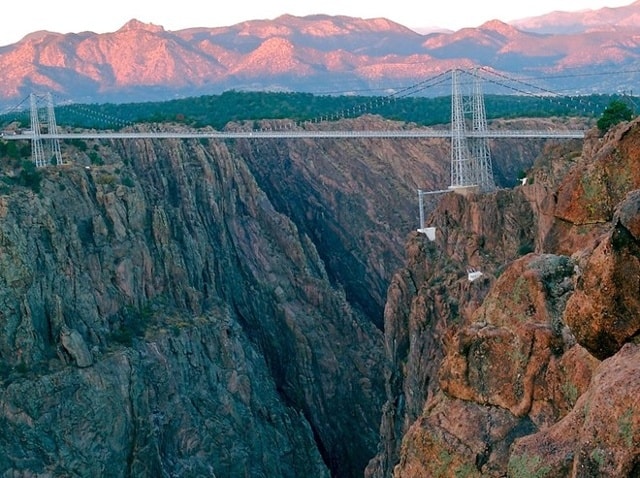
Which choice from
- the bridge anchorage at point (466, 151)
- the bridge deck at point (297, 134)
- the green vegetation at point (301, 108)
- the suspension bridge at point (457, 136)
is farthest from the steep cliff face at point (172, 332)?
the green vegetation at point (301, 108)

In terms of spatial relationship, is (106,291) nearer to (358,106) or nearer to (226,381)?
→ (226,381)

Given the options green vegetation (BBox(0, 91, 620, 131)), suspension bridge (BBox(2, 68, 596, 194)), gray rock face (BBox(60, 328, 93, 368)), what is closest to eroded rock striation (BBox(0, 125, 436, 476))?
gray rock face (BBox(60, 328, 93, 368))

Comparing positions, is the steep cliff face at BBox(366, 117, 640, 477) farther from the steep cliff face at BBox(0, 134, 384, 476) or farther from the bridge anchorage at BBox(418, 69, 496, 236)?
the bridge anchorage at BBox(418, 69, 496, 236)

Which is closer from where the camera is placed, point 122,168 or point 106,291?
point 106,291

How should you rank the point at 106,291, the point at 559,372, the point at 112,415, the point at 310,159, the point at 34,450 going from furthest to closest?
the point at 310,159
the point at 106,291
the point at 112,415
the point at 34,450
the point at 559,372

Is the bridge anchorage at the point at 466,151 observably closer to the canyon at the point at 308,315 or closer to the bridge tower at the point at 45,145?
the canyon at the point at 308,315

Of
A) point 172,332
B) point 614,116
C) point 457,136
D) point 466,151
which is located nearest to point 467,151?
point 466,151

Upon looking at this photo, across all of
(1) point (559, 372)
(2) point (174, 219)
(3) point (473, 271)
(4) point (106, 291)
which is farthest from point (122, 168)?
(1) point (559, 372)

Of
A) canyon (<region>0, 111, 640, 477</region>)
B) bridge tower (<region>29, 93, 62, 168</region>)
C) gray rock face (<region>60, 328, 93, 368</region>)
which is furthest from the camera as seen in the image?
bridge tower (<region>29, 93, 62, 168</region>)
